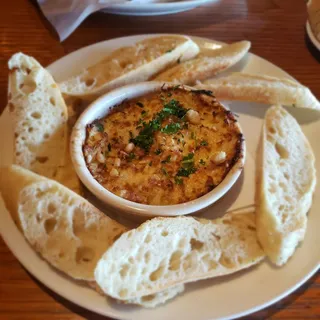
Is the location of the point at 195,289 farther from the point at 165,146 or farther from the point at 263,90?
the point at 263,90

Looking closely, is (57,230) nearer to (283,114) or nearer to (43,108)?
(43,108)

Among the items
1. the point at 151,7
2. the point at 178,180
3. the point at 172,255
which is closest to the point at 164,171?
the point at 178,180

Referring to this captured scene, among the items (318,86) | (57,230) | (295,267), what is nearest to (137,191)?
(57,230)

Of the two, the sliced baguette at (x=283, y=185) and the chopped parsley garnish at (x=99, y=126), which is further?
the chopped parsley garnish at (x=99, y=126)

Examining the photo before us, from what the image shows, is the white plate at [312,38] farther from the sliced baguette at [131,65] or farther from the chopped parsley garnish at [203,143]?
the chopped parsley garnish at [203,143]

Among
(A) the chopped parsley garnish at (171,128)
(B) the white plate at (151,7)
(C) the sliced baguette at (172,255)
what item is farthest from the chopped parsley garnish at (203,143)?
(B) the white plate at (151,7)
